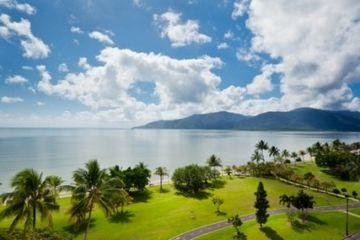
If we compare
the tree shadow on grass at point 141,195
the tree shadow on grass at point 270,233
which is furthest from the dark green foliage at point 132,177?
the tree shadow on grass at point 270,233

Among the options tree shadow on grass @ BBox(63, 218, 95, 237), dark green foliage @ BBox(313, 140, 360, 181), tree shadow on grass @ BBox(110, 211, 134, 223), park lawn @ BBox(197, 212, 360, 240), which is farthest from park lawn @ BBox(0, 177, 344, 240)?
dark green foliage @ BBox(313, 140, 360, 181)

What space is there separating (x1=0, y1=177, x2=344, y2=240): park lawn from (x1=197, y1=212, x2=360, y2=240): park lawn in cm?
717

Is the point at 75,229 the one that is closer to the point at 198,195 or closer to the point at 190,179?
the point at 198,195

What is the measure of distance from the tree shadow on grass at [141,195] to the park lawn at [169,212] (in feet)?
1.06

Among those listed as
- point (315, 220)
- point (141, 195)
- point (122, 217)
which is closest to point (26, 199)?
point (122, 217)

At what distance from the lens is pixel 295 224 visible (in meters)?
57.9

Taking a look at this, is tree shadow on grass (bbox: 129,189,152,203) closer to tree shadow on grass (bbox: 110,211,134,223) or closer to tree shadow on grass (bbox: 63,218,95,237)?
tree shadow on grass (bbox: 110,211,134,223)

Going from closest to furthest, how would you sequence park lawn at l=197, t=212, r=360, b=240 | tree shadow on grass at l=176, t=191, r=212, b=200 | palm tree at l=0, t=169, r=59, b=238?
palm tree at l=0, t=169, r=59, b=238 < park lawn at l=197, t=212, r=360, b=240 < tree shadow on grass at l=176, t=191, r=212, b=200

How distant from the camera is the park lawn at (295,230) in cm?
5294

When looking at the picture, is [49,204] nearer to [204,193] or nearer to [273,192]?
[204,193]

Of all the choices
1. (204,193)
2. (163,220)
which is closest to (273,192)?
(204,193)

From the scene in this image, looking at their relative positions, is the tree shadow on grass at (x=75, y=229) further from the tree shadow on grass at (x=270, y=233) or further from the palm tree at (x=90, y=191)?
the tree shadow on grass at (x=270, y=233)

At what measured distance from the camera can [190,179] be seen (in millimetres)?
89000

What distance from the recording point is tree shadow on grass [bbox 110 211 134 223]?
2401 inches
